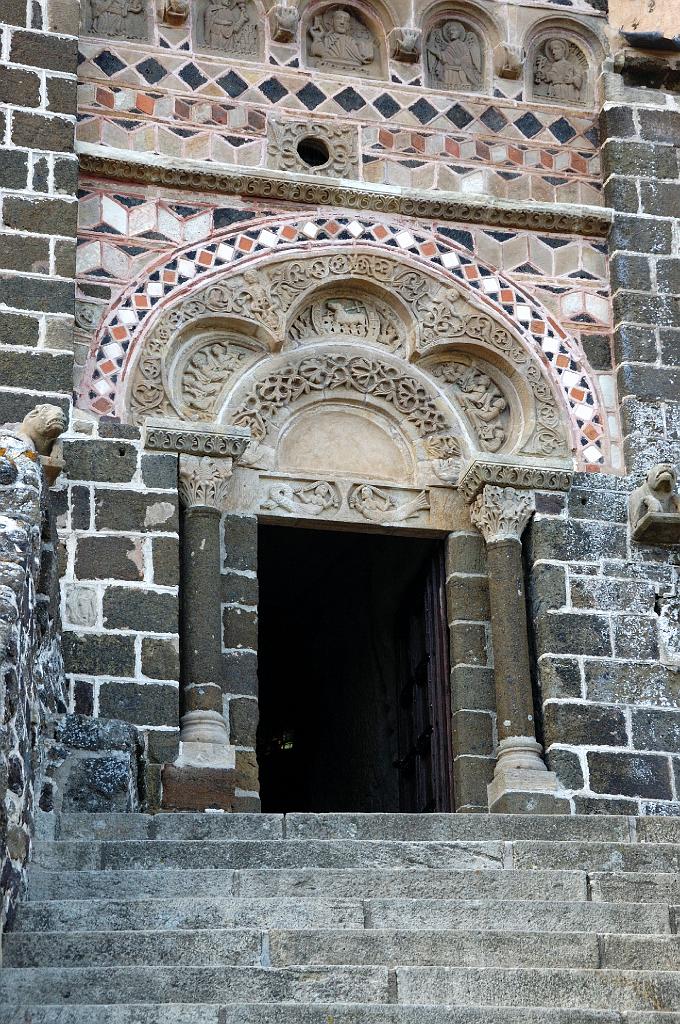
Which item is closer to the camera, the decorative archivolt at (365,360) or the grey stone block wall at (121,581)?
the grey stone block wall at (121,581)

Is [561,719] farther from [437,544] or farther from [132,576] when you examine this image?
[132,576]

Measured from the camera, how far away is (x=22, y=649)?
8.23 meters

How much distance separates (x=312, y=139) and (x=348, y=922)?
6480mm

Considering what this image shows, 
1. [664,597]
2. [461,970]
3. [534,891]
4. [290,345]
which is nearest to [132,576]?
[290,345]

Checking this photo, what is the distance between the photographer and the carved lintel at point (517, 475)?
12.1 metres

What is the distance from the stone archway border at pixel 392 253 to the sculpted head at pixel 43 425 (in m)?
2.09

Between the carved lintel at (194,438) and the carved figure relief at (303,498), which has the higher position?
the carved lintel at (194,438)


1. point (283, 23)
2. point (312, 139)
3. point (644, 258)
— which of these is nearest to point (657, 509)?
point (644, 258)

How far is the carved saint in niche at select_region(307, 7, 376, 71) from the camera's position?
13070mm

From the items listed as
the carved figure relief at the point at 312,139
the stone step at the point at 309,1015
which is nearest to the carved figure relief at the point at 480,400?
the carved figure relief at the point at 312,139

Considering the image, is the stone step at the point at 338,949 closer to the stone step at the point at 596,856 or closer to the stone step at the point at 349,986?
the stone step at the point at 349,986

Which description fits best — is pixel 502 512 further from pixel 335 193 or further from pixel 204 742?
pixel 204 742

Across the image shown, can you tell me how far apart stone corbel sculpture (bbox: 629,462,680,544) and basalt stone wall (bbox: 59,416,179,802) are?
105 inches

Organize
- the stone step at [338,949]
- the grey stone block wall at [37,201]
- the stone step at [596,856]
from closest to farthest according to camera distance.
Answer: the stone step at [338,949]
the stone step at [596,856]
the grey stone block wall at [37,201]
